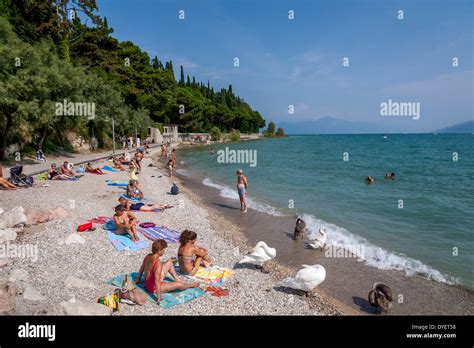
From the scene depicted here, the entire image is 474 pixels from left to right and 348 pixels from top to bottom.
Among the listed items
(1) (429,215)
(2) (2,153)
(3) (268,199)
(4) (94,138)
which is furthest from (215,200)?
(4) (94,138)

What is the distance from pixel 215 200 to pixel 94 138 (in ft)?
85.7

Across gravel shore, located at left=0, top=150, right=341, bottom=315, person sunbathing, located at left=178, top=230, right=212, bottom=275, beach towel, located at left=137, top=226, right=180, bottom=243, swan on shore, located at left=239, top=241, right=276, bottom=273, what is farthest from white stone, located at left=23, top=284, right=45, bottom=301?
swan on shore, located at left=239, top=241, right=276, bottom=273

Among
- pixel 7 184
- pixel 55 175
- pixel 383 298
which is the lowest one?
pixel 383 298

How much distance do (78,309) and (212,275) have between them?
2.91 metres

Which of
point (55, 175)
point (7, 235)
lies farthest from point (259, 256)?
point (55, 175)

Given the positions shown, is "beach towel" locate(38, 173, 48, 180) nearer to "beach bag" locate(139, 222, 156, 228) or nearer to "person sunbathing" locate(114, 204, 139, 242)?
"beach bag" locate(139, 222, 156, 228)

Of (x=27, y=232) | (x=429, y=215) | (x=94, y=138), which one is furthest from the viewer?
(x=94, y=138)

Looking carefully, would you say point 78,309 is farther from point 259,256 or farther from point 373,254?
point 373,254

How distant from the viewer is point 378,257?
877cm

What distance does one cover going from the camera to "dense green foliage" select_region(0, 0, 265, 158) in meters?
18.8

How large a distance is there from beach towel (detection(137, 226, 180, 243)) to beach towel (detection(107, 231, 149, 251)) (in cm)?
36
